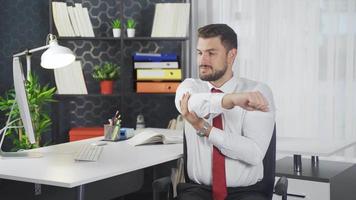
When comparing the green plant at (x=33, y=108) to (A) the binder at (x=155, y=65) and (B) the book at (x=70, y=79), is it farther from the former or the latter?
(A) the binder at (x=155, y=65)

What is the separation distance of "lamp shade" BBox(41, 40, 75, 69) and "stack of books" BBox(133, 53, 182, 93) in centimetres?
162

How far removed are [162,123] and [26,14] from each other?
5.12ft

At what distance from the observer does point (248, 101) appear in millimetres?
2043

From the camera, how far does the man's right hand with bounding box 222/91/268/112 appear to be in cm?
202

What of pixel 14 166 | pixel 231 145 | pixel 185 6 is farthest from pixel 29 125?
pixel 185 6

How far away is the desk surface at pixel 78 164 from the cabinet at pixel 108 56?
1.65 metres

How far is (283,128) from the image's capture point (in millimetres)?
3982

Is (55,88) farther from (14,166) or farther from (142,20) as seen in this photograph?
(14,166)

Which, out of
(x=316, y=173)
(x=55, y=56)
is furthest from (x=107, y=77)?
(x=316, y=173)

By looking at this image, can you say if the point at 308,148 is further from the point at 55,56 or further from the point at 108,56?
the point at 108,56

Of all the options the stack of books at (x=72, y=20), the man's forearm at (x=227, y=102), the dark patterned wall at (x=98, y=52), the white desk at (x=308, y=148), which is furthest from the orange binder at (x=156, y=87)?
the man's forearm at (x=227, y=102)

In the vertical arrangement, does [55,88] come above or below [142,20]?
below

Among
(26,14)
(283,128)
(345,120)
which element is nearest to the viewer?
(345,120)

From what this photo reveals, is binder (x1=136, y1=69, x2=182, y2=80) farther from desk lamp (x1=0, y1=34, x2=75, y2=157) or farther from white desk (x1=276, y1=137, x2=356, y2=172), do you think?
desk lamp (x1=0, y1=34, x2=75, y2=157)
